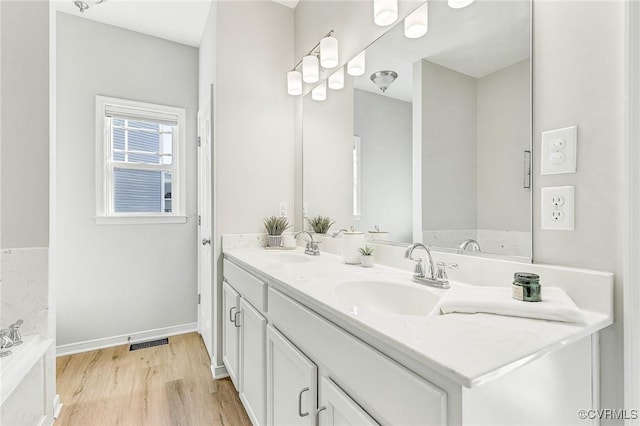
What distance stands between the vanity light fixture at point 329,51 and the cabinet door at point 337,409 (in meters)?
1.71

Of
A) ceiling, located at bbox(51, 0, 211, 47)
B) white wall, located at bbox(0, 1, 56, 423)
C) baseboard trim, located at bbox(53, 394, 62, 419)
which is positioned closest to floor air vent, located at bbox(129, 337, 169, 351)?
baseboard trim, located at bbox(53, 394, 62, 419)

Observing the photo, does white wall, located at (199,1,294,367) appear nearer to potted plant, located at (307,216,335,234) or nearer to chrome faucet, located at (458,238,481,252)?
potted plant, located at (307,216,335,234)

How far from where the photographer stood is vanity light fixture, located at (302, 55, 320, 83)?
2.06 metres

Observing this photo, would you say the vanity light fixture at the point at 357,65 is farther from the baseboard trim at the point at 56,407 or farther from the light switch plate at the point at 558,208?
the baseboard trim at the point at 56,407

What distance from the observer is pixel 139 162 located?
2836mm

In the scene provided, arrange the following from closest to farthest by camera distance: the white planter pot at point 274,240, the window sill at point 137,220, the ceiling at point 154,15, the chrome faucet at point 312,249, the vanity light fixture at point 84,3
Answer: the chrome faucet at point 312,249
the white planter pot at point 274,240
the vanity light fixture at point 84,3
the ceiling at point 154,15
the window sill at point 137,220

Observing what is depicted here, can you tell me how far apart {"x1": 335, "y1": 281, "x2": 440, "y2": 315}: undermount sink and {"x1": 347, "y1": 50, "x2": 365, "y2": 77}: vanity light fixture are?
1186 mm

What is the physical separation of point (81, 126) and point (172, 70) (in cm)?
93

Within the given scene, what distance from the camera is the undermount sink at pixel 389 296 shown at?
108 cm

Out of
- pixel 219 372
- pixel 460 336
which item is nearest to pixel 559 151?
pixel 460 336

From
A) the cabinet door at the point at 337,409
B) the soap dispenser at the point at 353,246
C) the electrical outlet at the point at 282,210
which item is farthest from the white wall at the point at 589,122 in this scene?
the electrical outlet at the point at 282,210

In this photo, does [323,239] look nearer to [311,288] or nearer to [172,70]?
[311,288]

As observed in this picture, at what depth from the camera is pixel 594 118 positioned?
0.82 metres

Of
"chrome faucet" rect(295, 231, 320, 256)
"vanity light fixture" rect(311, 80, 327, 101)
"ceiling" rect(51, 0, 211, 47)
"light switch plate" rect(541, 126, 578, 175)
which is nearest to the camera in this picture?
"light switch plate" rect(541, 126, 578, 175)
